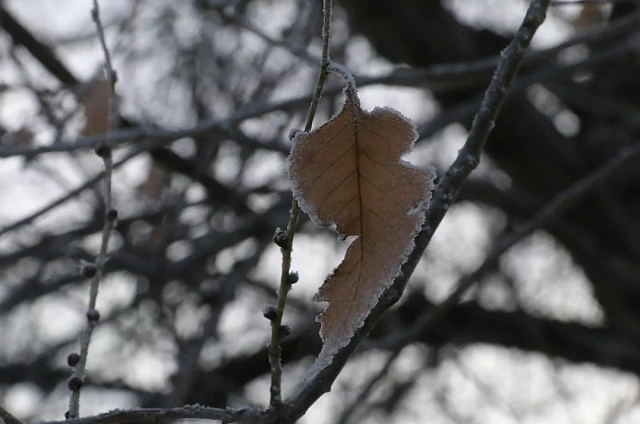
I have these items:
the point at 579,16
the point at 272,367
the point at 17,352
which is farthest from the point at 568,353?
the point at 272,367

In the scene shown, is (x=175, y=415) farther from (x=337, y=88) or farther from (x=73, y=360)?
(x=337, y=88)

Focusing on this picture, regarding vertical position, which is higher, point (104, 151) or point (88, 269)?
point (104, 151)

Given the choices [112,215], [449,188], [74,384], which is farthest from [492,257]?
[74,384]

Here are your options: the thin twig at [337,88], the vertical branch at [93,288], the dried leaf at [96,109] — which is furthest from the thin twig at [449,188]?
the dried leaf at [96,109]

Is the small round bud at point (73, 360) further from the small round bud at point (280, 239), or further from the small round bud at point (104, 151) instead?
the small round bud at point (280, 239)

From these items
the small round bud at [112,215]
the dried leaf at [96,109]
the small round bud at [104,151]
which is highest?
the dried leaf at [96,109]

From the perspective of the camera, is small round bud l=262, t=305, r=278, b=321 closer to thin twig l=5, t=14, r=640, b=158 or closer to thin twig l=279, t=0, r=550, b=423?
thin twig l=279, t=0, r=550, b=423
